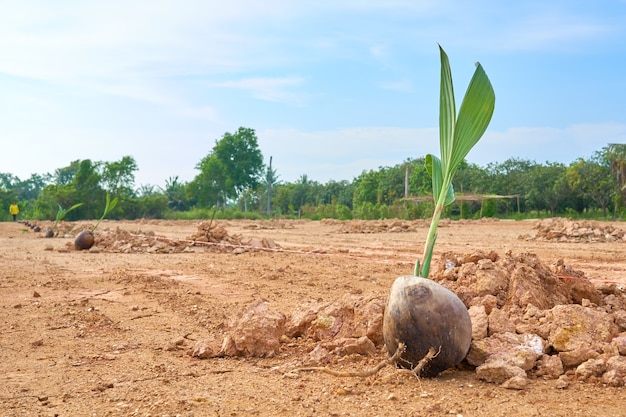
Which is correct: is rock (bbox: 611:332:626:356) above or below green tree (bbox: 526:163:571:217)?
below

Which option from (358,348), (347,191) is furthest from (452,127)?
(347,191)

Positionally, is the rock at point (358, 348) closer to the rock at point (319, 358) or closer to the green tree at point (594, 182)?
the rock at point (319, 358)

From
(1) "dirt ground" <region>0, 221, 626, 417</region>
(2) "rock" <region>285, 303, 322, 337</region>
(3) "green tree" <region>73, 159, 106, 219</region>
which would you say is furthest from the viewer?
(3) "green tree" <region>73, 159, 106, 219</region>

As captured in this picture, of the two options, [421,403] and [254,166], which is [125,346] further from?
[254,166]

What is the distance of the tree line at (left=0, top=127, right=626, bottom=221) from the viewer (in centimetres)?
3066

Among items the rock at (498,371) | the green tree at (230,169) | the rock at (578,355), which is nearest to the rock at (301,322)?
the rock at (498,371)

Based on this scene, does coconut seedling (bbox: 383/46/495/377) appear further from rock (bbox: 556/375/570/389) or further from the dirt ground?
rock (bbox: 556/375/570/389)

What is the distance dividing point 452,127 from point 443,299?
0.98 m

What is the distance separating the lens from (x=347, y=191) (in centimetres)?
5603

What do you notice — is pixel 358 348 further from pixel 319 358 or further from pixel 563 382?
pixel 563 382

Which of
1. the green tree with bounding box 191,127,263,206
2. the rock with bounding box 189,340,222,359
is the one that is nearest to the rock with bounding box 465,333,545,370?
the rock with bounding box 189,340,222,359

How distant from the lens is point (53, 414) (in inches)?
113

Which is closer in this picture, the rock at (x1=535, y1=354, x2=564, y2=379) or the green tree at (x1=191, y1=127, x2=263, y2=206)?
the rock at (x1=535, y1=354, x2=564, y2=379)

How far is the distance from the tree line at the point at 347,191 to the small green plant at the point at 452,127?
64.0 ft
